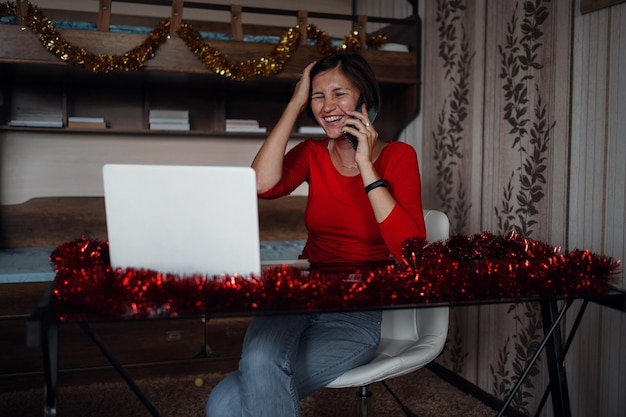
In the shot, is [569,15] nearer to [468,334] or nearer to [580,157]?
[580,157]

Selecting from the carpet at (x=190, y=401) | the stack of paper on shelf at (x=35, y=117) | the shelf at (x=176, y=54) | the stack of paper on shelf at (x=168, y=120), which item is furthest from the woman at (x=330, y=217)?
the stack of paper on shelf at (x=35, y=117)

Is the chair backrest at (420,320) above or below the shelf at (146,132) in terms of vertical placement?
below

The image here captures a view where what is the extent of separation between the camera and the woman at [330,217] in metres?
1.26

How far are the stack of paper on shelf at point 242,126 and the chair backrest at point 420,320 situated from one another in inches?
58.1

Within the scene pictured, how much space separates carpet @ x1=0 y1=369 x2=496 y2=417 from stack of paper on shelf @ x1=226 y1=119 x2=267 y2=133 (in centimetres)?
125

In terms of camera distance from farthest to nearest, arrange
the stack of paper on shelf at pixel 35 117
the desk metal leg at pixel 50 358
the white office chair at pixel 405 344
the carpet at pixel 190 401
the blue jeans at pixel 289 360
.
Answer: the stack of paper on shelf at pixel 35 117, the carpet at pixel 190 401, the white office chair at pixel 405 344, the blue jeans at pixel 289 360, the desk metal leg at pixel 50 358

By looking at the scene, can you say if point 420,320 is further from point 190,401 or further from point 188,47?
point 188,47

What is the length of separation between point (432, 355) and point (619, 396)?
2.05 feet

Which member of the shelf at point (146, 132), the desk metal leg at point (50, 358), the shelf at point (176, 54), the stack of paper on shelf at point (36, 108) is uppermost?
the shelf at point (176, 54)

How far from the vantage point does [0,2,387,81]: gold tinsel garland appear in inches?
95.9

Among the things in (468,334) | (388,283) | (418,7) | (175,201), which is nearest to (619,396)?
(468,334)

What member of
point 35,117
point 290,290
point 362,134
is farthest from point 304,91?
point 35,117

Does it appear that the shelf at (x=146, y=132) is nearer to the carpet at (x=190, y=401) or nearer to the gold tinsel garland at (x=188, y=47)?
the gold tinsel garland at (x=188, y=47)

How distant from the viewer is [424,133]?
9.47ft
